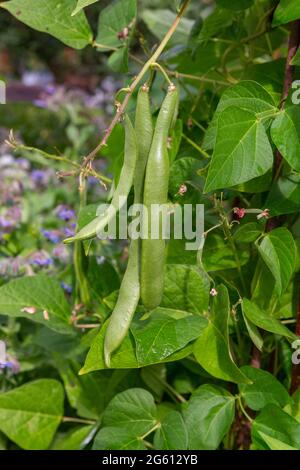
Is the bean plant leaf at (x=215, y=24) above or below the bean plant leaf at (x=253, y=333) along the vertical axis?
above

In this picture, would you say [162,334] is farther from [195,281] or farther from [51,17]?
[51,17]

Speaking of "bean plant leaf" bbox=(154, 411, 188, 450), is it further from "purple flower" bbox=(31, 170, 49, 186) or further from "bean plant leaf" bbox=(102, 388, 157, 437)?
"purple flower" bbox=(31, 170, 49, 186)

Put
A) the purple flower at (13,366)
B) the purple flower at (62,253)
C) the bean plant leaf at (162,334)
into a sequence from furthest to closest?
1. the purple flower at (62,253)
2. the purple flower at (13,366)
3. the bean plant leaf at (162,334)

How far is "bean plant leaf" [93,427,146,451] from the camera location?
96cm

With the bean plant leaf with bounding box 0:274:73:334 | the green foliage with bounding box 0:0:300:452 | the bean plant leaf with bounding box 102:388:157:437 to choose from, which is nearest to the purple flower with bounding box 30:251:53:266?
the green foliage with bounding box 0:0:300:452

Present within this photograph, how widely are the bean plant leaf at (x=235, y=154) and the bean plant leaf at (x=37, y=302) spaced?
405mm

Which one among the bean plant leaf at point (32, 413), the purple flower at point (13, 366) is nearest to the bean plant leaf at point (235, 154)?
the bean plant leaf at point (32, 413)

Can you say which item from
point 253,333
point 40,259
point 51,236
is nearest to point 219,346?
point 253,333

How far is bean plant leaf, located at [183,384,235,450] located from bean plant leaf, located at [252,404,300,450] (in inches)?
1.6

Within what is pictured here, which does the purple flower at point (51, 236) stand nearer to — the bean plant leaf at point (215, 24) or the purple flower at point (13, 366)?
the purple flower at point (13, 366)

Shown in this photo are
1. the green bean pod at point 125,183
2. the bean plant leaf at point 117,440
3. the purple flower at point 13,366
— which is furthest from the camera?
the purple flower at point 13,366

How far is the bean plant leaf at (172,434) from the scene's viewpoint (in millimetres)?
934
